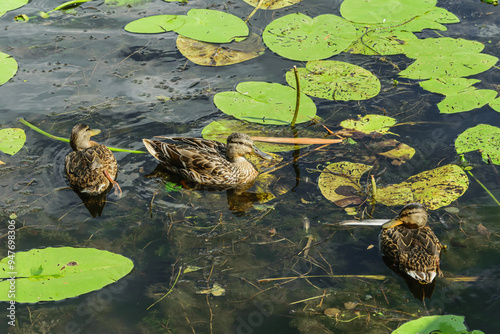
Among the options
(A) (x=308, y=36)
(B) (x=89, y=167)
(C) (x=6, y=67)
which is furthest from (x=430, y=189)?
(C) (x=6, y=67)

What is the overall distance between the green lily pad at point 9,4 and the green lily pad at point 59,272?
6.33m

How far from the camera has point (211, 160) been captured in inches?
274

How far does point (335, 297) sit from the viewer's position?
5293mm

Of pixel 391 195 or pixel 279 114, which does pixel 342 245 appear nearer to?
pixel 391 195

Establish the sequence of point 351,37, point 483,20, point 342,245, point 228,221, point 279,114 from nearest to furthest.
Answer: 1. point 342,245
2. point 228,221
3. point 279,114
4. point 351,37
5. point 483,20

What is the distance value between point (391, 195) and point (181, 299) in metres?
2.90

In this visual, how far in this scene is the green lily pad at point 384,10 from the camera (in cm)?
945

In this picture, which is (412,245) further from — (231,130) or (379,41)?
(379,41)

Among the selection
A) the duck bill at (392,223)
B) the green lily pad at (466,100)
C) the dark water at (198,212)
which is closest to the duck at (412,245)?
the duck bill at (392,223)

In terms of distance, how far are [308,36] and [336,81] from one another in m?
1.35

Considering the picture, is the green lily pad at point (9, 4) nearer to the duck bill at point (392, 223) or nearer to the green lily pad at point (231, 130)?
the green lily pad at point (231, 130)

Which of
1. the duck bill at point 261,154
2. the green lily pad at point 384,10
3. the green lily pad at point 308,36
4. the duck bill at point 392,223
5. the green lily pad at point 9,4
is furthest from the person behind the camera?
the green lily pad at point 9,4

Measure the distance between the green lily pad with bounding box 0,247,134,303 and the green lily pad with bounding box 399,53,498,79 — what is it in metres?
5.56

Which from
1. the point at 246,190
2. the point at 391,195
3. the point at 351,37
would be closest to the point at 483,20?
the point at 351,37
